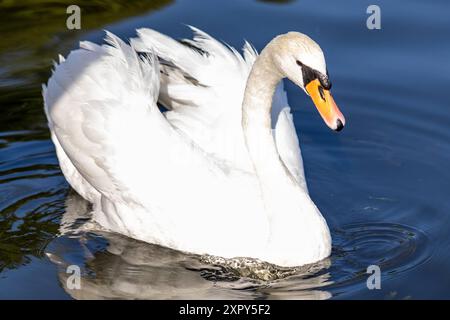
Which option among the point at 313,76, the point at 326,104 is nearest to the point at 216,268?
the point at 326,104

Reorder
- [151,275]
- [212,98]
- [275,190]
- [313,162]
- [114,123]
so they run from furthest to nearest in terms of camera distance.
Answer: [313,162] < [212,98] < [114,123] < [275,190] < [151,275]

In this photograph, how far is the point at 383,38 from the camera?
11.5 meters

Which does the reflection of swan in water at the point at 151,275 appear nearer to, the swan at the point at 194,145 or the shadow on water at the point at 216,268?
the shadow on water at the point at 216,268

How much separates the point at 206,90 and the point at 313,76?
1715mm

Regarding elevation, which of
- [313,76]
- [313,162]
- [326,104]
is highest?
[313,76]

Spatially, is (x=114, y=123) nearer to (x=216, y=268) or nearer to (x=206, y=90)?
(x=206, y=90)

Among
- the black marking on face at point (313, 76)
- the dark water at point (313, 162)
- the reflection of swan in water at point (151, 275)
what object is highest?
the black marking on face at point (313, 76)

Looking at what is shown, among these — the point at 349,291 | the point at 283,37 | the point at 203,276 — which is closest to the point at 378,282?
the point at 349,291

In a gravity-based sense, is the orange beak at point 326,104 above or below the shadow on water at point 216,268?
above

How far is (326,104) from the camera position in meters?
7.54

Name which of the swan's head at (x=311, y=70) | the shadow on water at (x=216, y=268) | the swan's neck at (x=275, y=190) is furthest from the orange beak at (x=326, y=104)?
the shadow on water at (x=216, y=268)

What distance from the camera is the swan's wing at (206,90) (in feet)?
28.8

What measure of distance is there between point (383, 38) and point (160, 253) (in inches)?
165
